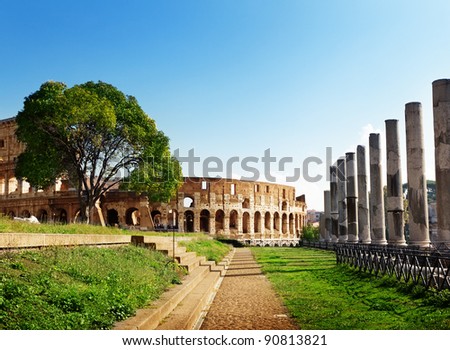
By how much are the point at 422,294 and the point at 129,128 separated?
19038 millimetres

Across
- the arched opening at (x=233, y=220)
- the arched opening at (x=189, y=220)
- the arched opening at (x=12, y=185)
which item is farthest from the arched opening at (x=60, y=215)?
the arched opening at (x=233, y=220)

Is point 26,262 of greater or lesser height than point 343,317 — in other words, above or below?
above

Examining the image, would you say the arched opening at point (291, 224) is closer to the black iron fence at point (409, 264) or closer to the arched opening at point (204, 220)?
the arched opening at point (204, 220)

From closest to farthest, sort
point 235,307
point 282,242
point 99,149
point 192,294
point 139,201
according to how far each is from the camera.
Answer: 1. point 235,307
2. point 192,294
3. point 99,149
4. point 139,201
5. point 282,242

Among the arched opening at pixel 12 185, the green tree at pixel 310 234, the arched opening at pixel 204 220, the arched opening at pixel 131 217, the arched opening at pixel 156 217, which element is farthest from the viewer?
the arched opening at pixel 204 220

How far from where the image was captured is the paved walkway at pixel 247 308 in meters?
7.28

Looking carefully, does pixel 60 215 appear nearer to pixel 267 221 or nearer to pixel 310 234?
pixel 310 234

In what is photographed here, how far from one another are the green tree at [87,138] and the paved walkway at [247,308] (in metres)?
13.2

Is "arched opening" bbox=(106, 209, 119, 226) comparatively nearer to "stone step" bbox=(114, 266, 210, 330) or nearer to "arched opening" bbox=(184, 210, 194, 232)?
"arched opening" bbox=(184, 210, 194, 232)

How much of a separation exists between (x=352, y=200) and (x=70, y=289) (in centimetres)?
2446
